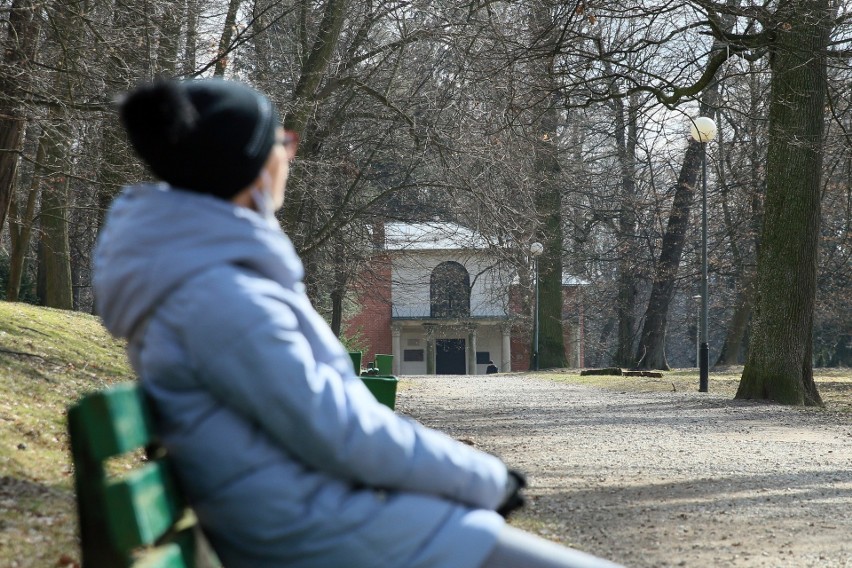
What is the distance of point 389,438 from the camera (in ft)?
7.09

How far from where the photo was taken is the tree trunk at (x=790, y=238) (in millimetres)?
16688

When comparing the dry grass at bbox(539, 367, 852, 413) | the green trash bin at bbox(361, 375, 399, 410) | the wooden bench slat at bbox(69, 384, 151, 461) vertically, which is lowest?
the dry grass at bbox(539, 367, 852, 413)

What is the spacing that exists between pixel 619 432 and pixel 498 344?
51.1 meters

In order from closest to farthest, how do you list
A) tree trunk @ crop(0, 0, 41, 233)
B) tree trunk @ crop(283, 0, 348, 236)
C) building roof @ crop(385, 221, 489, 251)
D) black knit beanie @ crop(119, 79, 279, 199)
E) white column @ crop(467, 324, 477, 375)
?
black knit beanie @ crop(119, 79, 279, 199), tree trunk @ crop(0, 0, 41, 233), tree trunk @ crop(283, 0, 348, 236), building roof @ crop(385, 221, 489, 251), white column @ crop(467, 324, 477, 375)

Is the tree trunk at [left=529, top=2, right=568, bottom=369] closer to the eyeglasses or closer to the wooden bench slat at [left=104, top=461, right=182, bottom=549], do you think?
the eyeglasses

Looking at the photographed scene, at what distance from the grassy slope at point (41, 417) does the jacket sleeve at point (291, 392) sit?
327 centimetres

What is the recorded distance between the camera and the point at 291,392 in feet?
6.73

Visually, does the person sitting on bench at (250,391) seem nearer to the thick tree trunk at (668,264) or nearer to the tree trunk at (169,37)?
the tree trunk at (169,37)

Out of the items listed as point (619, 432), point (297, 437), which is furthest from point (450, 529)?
point (619, 432)

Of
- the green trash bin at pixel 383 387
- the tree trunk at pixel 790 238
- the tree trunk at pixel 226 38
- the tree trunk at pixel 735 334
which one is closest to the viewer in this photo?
the green trash bin at pixel 383 387

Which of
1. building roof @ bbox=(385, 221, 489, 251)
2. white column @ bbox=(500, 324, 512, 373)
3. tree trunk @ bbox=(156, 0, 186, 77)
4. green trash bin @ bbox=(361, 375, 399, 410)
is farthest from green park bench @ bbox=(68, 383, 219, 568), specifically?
white column @ bbox=(500, 324, 512, 373)

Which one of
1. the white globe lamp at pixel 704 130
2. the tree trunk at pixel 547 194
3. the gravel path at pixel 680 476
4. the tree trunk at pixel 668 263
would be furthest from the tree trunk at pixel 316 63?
the tree trunk at pixel 668 263

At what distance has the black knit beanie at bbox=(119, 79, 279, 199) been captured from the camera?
216 centimetres

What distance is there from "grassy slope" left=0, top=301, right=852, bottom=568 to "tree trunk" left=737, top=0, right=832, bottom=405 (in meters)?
0.96
